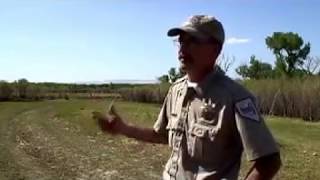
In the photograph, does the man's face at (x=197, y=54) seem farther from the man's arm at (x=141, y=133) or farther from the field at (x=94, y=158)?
the field at (x=94, y=158)

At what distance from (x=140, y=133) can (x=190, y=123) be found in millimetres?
586

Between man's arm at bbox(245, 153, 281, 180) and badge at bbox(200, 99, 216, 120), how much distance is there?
0.97ft

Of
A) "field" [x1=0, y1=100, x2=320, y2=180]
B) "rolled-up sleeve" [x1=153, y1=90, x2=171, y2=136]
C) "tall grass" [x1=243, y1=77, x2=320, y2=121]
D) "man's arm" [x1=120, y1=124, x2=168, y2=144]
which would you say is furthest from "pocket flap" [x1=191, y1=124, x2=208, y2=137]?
"tall grass" [x1=243, y1=77, x2=320, y2=121]

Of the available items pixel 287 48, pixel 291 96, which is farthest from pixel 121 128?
pixel 287 48

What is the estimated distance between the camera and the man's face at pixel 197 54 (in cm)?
282

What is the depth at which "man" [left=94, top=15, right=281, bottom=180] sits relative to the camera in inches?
102

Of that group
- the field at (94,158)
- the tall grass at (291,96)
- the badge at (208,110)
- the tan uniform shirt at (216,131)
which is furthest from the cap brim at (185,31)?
the tall grass at (291,96)

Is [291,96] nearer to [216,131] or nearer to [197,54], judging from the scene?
[197,54]

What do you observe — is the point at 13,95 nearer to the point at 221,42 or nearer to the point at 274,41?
the point at 274,41

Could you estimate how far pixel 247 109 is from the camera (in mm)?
2607

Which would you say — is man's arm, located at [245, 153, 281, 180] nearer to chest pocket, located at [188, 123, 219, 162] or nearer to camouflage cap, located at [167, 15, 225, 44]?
chest pocket, located at [188, 123, 219, 162]

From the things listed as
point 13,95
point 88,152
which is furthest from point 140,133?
point 13,95

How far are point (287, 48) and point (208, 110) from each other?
82.6 metres

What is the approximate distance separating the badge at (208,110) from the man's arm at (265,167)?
0.30m
